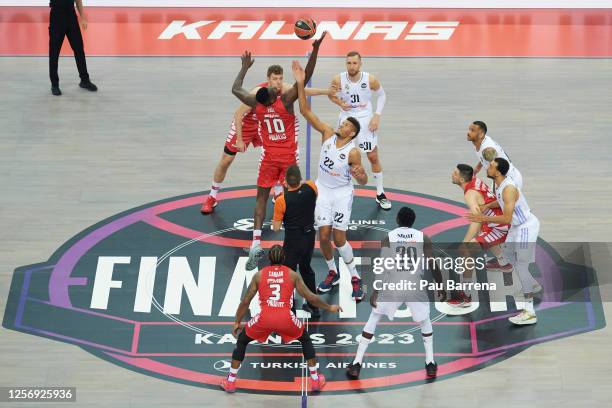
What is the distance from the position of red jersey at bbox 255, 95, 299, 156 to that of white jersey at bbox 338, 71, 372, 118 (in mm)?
1322

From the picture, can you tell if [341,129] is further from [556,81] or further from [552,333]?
[556,81]

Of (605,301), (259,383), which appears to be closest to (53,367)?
(259,383)

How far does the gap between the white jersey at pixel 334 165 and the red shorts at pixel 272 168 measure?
0.74 metres

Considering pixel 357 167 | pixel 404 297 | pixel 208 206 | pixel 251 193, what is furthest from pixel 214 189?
pixel 404 297

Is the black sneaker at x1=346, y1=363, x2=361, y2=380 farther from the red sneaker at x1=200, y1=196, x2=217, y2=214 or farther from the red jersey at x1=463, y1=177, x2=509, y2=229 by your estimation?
the red sneaker at x1=200, y1=196, x2=217, y2=214

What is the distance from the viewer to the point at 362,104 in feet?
46.0

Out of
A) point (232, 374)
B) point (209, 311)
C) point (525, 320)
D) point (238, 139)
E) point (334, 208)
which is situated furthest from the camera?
point (238, 139)

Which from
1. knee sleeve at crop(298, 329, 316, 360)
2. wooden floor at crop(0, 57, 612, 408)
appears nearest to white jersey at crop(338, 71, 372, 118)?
wooden floor at crop(0, 57, 612, 408)

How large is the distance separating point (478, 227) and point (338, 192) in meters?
1.54

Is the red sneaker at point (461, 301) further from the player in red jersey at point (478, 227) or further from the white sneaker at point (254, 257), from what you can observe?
the white sneaker at point (254, 257)

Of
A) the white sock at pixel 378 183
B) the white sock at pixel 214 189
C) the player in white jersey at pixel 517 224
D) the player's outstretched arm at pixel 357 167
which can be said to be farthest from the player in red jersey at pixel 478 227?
the white sock at pixel 214 189

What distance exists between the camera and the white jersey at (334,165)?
12094mm

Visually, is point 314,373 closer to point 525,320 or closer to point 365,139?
point 525,320

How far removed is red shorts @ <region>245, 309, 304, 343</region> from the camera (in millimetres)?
10281
